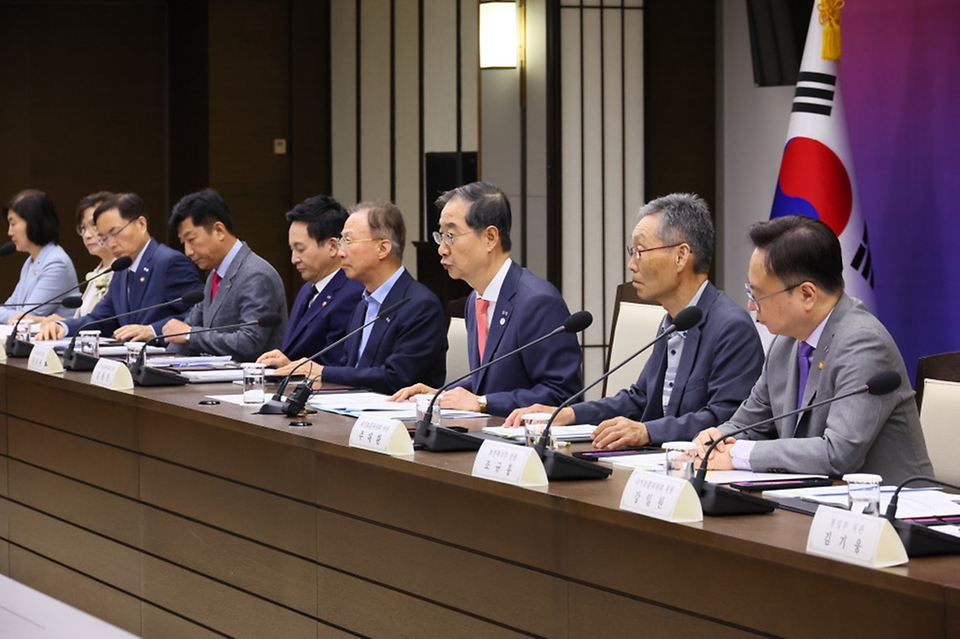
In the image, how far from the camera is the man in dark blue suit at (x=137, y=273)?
5074 mm

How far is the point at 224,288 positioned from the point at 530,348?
1.52 meters

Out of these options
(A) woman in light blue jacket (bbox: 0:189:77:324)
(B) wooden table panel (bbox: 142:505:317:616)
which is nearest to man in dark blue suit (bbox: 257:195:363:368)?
(B) wooden table panel (bbox: 142:505:317:616)

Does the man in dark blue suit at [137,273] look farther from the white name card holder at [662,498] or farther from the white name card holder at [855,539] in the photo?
the white name card holder at [855,539]

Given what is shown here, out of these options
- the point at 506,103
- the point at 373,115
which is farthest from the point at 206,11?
the point at 506,103

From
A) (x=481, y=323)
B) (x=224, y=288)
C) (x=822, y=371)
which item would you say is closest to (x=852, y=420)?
(x=822, y=371)

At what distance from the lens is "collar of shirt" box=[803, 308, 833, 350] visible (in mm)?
2395

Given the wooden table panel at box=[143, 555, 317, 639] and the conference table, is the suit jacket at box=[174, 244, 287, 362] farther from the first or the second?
the wooden table panel at box=[143, 555, 317, 639]

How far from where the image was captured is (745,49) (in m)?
6.29

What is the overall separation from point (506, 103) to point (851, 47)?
6.21 ft

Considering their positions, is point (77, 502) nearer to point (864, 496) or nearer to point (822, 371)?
point (822, 371)

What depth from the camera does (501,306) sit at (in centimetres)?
339

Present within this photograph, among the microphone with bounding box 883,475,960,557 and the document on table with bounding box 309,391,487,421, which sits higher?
the microphone with bounding box 883,475,960,557

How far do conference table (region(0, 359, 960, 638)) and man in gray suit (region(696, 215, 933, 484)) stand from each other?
344mm

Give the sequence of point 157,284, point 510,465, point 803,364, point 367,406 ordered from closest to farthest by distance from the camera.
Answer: point 510,465 → point 803,364 → point 367,406 → point 157,284
